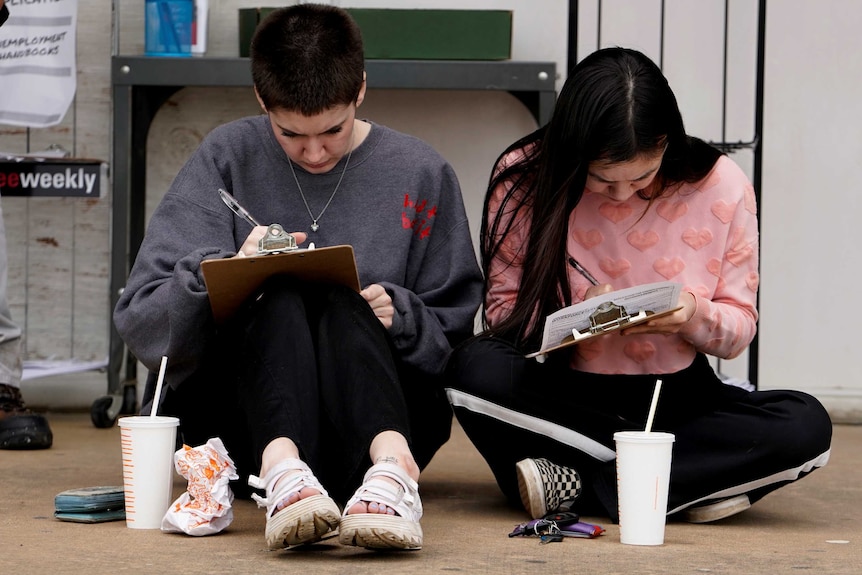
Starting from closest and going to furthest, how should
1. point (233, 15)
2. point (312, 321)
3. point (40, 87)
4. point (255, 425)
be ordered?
point (255, 425) < point (312, 321) < point (40, 87) < point (233, 15)

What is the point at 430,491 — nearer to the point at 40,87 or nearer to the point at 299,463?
the point at 299,463

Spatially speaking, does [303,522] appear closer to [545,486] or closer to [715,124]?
[545,486]

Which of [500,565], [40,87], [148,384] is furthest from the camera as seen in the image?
[40,87]

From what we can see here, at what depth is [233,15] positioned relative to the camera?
3.21 meters

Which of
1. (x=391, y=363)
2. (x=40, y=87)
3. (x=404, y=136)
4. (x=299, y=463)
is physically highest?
(x=40, y=87)

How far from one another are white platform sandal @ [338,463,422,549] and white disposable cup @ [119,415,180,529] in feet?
0.95

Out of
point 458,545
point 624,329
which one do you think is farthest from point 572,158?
point 458,545

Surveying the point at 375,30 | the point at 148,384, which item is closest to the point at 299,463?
the point at 148,384

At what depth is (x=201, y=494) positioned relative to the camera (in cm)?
160

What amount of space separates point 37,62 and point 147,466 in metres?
1.60

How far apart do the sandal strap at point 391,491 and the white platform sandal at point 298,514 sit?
0.04 meters

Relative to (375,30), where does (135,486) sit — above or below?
below

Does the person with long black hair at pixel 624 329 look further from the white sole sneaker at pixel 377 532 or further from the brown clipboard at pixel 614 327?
the white sole sneaker at pixel 377 532

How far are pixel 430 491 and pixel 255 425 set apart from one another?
606mm
